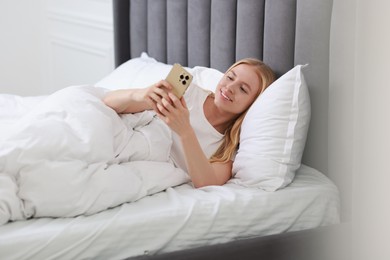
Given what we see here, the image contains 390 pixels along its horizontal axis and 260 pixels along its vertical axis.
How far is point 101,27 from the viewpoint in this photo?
11.3 feet

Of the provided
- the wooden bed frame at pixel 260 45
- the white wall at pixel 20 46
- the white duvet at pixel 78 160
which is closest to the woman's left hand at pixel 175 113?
the white duvet at pixel 78 160

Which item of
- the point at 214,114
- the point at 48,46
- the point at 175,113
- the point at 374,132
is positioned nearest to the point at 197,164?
the point at 175,113

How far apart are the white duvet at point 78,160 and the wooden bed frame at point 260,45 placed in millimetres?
215

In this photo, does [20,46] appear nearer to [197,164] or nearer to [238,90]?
[238,90]

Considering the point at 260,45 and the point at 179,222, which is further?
the point at 260,45

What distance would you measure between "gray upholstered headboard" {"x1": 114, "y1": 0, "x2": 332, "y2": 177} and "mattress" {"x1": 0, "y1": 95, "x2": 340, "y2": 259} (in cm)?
22

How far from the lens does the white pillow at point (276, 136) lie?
69.9 inches

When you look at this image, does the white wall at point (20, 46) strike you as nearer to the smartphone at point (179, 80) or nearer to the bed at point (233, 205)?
the bed at point (233, 205)

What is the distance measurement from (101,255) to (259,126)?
614 millimetres

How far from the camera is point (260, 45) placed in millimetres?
2143

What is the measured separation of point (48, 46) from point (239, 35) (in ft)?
6.94

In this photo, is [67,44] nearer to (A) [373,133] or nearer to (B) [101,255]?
(B) [101,255]

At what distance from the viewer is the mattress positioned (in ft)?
4.77

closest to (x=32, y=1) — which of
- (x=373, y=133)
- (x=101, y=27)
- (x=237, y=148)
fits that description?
(x=101, y=27)
